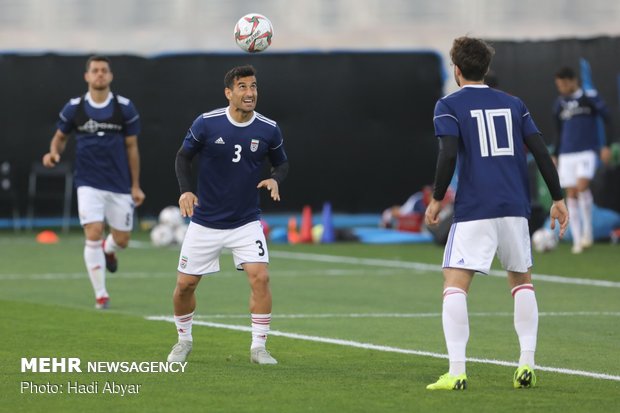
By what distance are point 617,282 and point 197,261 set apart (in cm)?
803

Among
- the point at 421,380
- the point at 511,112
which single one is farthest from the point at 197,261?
the point at 511,112

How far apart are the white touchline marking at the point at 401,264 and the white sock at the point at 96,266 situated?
18.2 feet

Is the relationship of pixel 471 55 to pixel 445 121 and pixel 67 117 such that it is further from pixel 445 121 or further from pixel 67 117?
pixel 67 117

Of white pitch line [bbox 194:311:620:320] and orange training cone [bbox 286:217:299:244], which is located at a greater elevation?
white pitch line [bbox 194:311:620:320]

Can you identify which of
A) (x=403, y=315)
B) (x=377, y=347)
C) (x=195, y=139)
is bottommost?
(x=403, y=315)

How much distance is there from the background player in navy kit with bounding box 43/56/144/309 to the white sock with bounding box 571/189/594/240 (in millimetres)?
8832

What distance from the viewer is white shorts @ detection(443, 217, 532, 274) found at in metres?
8.57

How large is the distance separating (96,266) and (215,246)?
433 centimetres

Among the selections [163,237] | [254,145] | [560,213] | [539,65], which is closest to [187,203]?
[254,145]

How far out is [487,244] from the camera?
8602 mm

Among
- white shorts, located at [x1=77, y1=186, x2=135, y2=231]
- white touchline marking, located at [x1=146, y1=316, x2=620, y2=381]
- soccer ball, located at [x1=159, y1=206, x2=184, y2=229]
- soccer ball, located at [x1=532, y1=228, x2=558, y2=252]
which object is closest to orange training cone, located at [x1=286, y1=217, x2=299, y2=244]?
soccer ball, located at [x1=159, y1=206, x2=184, y2=229]

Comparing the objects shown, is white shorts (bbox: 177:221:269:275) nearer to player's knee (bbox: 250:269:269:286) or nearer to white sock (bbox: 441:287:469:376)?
player's knee (bbox: 250:269:269:286)

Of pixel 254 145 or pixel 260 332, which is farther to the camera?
pixel 254 145

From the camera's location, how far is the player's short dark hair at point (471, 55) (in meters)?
8.65
